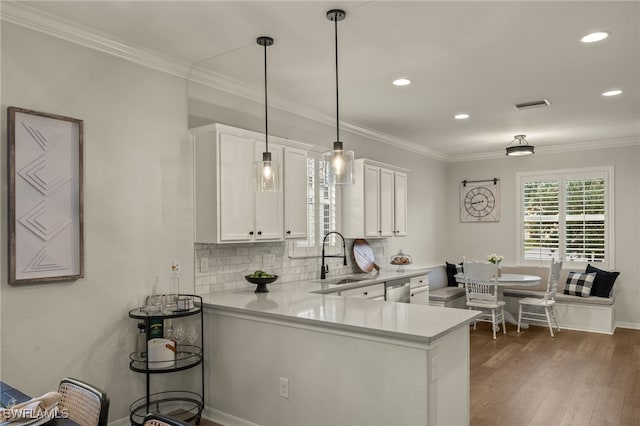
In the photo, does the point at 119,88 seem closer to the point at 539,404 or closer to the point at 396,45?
the point at 396,45

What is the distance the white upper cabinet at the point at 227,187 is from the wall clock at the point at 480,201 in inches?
203

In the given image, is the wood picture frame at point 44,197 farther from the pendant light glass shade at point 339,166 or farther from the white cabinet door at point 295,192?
the white cabinet door at point 295,192

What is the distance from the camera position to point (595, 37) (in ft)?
10.4

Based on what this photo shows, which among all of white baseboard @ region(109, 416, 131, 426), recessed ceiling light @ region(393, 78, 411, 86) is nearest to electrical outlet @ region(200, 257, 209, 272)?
white baseboard @ region(109, 416, 131, 426)

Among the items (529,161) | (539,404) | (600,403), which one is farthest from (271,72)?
(529,161)

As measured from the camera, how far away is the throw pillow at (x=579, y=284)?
6.64 m

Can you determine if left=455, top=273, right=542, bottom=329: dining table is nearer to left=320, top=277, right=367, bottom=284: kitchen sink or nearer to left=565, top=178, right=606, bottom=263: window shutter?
left=565, top=178, right=606, bottom=263: window shutter

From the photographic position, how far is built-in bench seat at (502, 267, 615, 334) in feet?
20.9

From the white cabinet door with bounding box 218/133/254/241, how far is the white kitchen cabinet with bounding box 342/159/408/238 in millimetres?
1639

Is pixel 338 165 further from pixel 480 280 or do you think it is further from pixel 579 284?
pixel 579 284

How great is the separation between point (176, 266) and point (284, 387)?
49.5 inches

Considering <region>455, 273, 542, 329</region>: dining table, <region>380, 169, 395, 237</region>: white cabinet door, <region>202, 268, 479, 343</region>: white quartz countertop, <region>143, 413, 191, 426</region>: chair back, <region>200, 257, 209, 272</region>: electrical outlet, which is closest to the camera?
<region>143, 413, 191, 426</region>: chair back

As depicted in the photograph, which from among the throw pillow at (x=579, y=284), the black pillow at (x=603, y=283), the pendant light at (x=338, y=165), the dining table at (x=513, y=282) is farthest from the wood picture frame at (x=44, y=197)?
the black pillow at (x=603, y=283)

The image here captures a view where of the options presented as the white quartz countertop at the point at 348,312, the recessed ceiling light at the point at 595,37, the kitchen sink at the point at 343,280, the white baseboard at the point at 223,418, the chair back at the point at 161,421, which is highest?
the recessed ceiling light at the point at 595,37
